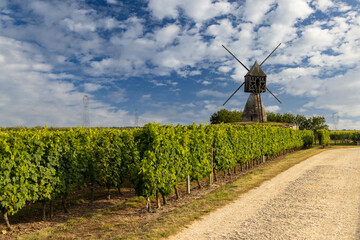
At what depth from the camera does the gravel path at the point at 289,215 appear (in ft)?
22.8

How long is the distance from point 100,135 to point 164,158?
197 inches

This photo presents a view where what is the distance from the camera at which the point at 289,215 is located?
844cm

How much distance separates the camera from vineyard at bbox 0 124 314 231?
28.2 ft

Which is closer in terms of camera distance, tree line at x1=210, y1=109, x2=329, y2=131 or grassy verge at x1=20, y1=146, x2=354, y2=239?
grassy verge at x1=20, y1=146, x2=354, y2=239

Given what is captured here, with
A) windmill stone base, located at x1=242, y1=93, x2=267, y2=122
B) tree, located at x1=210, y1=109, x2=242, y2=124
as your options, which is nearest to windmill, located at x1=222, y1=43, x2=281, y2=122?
windmill stone base, located at x1=242, y1=93, x2=267, y2=122

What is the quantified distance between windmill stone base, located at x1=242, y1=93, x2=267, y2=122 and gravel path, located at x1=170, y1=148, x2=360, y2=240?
40.8 m

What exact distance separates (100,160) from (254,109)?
46006 mm

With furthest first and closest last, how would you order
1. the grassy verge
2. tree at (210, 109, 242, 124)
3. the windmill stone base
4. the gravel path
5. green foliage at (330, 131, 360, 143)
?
tree at (210, 109, 242, 124)
green foliage at (330, 131, 360, 143)
the windmill stone base
the grassy verge
the gravel path

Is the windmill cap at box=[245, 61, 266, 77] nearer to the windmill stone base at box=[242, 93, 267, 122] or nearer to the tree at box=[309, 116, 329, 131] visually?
the windmill stone base at box=[242, 93, 267, 122]

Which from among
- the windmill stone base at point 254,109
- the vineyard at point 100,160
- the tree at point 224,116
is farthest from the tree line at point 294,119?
the vineyard at point 100,160

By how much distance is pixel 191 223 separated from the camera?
783 cm

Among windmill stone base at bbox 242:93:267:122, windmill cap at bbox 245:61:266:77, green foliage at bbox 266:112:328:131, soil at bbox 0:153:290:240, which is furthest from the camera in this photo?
green foliage at bbox 266:112:328:131

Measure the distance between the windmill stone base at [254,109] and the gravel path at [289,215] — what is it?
40.8 metres

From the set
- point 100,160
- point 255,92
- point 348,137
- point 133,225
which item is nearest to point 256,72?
point 255,92
